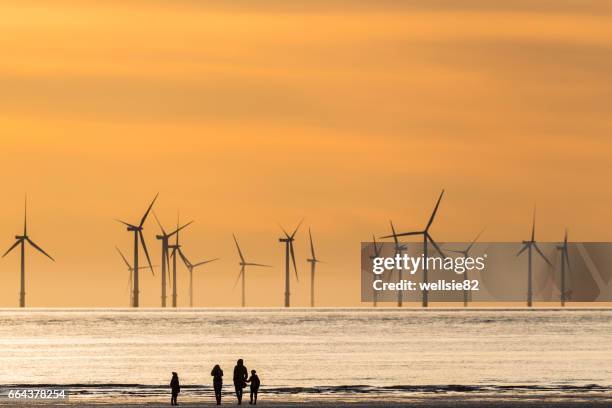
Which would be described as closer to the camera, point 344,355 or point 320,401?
point 320,401

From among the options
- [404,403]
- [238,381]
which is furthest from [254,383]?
[404,403]

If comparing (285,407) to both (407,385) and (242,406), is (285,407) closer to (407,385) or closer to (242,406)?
(242,406)

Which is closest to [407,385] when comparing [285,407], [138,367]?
[285,407]

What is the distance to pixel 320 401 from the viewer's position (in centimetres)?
9638

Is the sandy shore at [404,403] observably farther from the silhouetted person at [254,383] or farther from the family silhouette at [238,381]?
the family silhouette at [238,381]

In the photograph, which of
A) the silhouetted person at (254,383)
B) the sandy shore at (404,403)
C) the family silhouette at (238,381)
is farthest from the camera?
the sandy shore at (404,403)

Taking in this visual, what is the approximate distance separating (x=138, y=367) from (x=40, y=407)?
75.8 meters

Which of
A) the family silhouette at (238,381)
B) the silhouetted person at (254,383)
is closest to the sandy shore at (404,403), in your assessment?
the silhouetted person at (254,383)

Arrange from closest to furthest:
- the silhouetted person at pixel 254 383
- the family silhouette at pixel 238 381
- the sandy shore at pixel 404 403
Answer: the family silhouette at pixel 238 381 < the silhouetted person at pixel 254 383 < the sandy shore at pixel 404 403

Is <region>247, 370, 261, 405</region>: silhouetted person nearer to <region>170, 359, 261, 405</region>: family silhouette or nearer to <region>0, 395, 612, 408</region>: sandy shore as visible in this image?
<region>170, 359, 261, 405</region>: family silhouette

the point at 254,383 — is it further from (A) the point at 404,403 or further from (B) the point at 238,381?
(A) the point at 404,403

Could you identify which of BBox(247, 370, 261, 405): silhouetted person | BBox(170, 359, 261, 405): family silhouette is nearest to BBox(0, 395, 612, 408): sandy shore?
BBox(247, 370, 261, 405): silhouetted person

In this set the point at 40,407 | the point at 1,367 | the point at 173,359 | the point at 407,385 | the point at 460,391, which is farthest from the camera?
the point at 173,359

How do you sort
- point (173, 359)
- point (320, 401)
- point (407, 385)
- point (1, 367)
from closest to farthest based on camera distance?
point (320, 401), point (407, 385), point (1, 367), point (173, 359)
